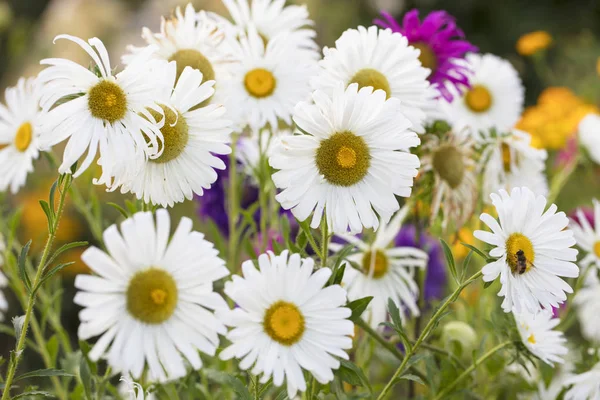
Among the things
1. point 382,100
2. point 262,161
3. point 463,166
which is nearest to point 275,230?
point 262,161

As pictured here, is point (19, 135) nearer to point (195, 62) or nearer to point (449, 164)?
point (195, 62)

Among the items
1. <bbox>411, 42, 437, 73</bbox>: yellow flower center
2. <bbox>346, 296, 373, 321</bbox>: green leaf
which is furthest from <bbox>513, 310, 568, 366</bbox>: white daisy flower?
<bbox>411, 42, 437, 73</bbox>: yellow flower center

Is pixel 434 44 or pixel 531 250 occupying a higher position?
pixel 434 44

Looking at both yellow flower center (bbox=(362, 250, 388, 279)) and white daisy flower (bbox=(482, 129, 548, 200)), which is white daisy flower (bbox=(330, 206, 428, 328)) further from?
white daisy flower (bbox=(482, 129, 548, 200))

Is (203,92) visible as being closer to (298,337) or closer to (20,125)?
(298,337)

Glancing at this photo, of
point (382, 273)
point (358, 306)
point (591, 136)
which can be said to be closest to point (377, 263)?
point (382, 273)
